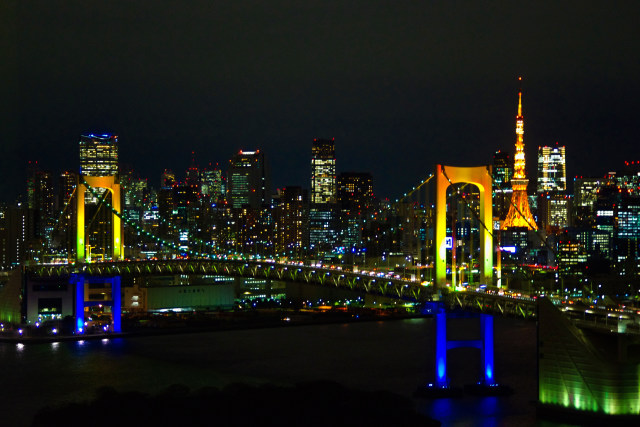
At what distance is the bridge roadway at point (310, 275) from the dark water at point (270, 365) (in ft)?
6.33

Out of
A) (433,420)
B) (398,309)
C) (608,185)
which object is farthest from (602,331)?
(608,185)

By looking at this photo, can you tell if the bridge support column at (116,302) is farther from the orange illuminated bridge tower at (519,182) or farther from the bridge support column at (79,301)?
the orange illuminated bridge tower at (519,182)

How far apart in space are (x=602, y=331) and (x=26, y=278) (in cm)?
2318

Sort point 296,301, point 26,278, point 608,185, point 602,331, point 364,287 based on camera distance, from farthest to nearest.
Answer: point 608,185 < point 296,301 < point 26,278 < point 364,287 < point 602,331

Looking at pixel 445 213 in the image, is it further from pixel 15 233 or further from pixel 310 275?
pixel 15 233

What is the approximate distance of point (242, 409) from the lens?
20.5 m

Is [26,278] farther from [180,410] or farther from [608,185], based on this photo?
[608,185]

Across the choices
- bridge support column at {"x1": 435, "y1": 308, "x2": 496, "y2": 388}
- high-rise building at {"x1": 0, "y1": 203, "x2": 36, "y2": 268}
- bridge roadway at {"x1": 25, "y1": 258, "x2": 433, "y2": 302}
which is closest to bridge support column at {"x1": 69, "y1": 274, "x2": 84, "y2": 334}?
bridge roadway at {"x1": 25, "y1": 258, "x2": 433, "y2": 302}

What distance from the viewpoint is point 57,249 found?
6188 cm

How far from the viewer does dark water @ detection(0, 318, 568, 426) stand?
73.3 ft

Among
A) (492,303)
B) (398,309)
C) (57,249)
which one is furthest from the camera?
(57,249)

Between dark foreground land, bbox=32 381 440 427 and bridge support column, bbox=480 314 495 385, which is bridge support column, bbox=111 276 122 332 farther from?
bridge support column, bbox=480 314 495 385

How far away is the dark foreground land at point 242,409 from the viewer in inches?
777

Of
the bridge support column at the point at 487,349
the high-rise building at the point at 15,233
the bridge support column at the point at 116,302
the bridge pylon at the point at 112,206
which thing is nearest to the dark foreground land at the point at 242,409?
the bridge support column at the point at 487,349
